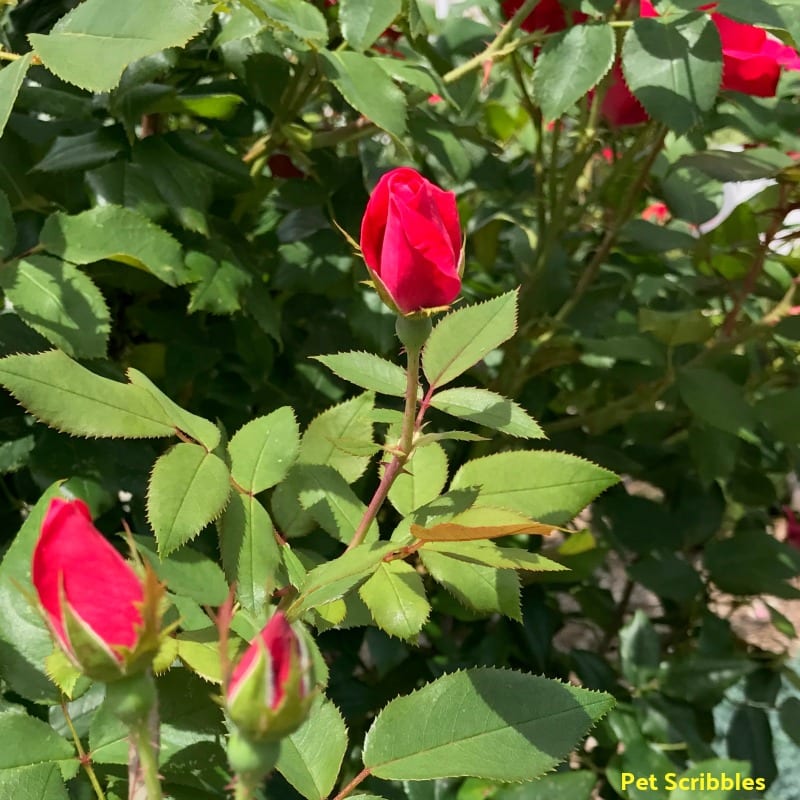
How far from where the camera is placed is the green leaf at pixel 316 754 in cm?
39

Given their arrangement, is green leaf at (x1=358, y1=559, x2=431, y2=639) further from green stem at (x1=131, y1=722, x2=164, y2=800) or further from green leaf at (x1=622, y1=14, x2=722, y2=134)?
green leaf at (x1=622, y1=14, x2=722, y2=134)

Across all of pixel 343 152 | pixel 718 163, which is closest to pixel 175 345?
pixel 343 152

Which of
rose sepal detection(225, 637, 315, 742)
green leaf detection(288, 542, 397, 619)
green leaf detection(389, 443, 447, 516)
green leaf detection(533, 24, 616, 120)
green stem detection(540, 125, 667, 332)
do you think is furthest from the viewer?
green stem detection(540, 125, 667, 332)

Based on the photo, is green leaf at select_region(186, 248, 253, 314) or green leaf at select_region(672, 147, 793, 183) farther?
green leaf at select_region(672, 147, 793, 183)

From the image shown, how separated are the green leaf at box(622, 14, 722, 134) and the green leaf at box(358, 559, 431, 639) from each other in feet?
1.16

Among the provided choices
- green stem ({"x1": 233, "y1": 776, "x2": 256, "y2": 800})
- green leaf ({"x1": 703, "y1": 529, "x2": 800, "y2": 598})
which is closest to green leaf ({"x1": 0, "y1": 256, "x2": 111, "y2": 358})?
green stem ({"x1": 233, "y1": 776, "x2": 256, "y2": 800})

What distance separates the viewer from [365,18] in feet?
1.84

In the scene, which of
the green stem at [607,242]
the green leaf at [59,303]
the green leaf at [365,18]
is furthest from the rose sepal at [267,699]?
the green stem at [607,242]

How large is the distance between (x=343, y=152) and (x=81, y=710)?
27.0 inches

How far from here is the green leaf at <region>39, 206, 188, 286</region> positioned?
53 centimetres

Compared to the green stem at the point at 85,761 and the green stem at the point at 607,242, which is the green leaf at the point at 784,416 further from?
the green stem at the point at 85,761

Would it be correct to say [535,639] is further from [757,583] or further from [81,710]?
[81,710]

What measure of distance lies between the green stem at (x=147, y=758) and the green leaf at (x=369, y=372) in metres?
0.19

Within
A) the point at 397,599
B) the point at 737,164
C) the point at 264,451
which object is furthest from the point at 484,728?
the point at 737,164
